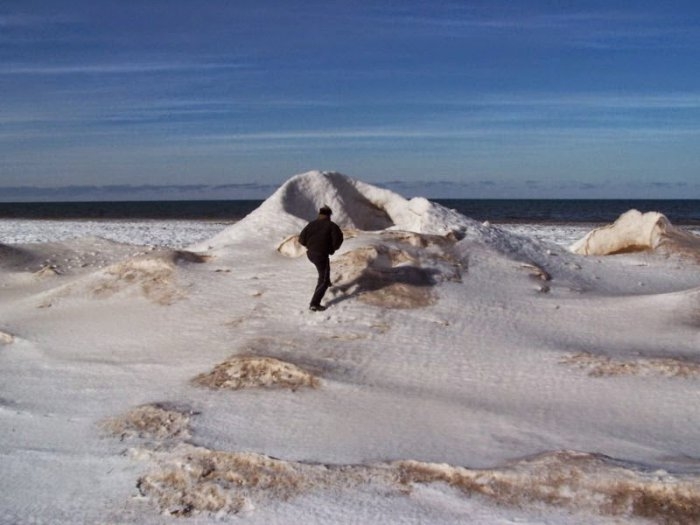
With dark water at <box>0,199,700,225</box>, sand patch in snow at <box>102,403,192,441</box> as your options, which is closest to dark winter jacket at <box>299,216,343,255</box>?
sand patch in snow at <box>102,403,192,441</box>

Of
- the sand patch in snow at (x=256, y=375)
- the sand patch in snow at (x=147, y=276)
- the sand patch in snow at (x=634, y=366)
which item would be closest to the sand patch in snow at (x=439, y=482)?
the sand patch in snow at (x=256, y=375)

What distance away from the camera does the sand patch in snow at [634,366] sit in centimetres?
848

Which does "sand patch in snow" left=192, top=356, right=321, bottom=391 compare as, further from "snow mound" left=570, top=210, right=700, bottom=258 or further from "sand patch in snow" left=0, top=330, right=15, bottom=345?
"snow mound" left=570, top=210, right=700, bottom=258

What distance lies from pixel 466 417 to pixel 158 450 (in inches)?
107

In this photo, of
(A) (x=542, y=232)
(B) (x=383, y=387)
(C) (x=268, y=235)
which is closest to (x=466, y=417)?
(B) (x=383, y=387)

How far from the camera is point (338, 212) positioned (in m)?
14.1

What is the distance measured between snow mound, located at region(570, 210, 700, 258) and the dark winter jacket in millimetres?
7184

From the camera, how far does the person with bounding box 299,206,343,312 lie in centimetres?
1001

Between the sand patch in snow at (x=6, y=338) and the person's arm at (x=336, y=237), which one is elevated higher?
the person's arm at (x=336, y=237)

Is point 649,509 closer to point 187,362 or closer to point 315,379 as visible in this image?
point 315,379

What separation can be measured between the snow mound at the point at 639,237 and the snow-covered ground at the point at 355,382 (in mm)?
697

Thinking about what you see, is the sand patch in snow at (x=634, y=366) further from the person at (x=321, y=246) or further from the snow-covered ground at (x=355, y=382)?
the person at (x=321, y=246)

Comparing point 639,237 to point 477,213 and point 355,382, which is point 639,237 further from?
point 477,213

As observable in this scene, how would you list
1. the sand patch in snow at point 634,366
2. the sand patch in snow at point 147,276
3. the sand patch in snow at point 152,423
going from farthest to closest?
the sand patch in snow at point 147,276
the sand patch in snow at point 634,366
the sand patch in snow at point 152,423
